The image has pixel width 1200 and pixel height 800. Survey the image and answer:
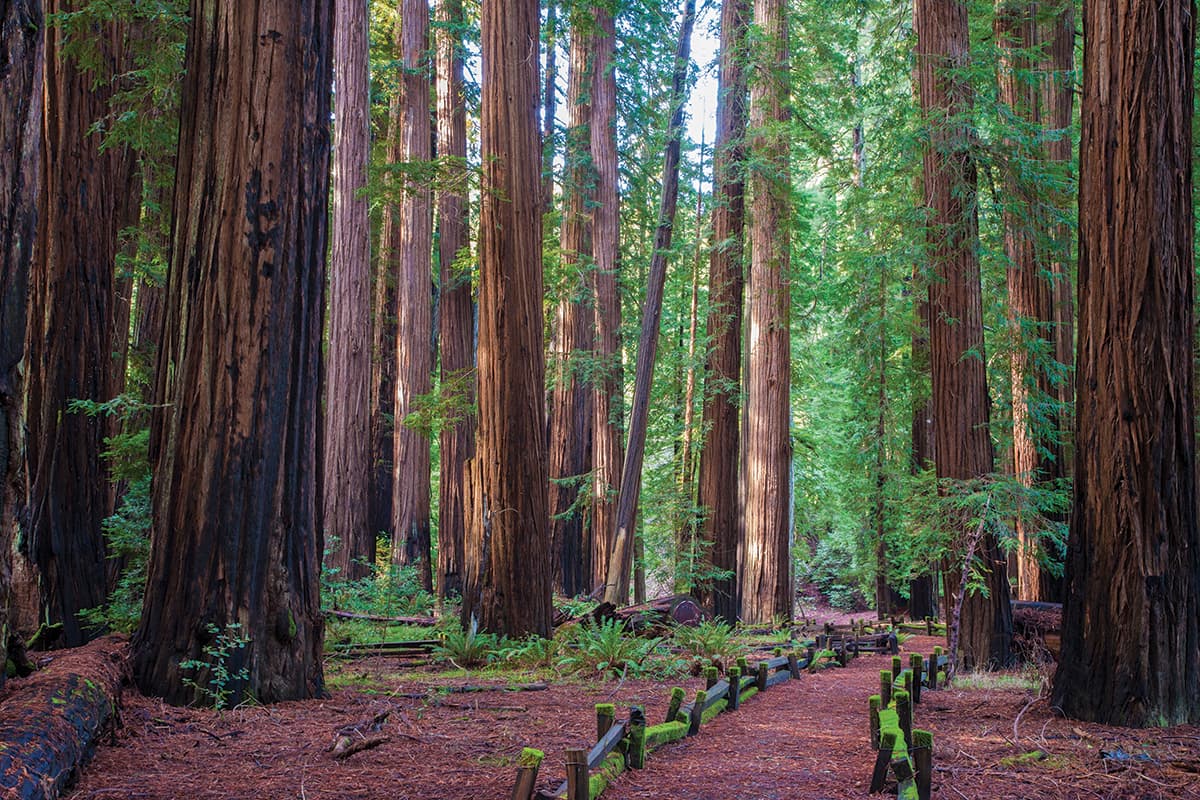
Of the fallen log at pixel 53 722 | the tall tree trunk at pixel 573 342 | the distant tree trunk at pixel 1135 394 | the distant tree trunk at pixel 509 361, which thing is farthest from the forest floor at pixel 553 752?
the tall tree trunk at pixel 573 342

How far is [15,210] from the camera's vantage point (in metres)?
3.76

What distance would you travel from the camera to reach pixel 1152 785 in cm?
484

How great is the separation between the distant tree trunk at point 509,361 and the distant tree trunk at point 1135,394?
5.24m

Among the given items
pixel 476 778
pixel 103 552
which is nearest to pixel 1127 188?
pixel 476 778

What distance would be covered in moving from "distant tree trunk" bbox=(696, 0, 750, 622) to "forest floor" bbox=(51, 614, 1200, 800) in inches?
317

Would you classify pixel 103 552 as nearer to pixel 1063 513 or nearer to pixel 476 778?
pixel 476 778

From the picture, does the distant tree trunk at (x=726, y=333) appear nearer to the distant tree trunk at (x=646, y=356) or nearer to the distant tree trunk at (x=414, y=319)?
the distant tree trunk at (x=646, y=356)

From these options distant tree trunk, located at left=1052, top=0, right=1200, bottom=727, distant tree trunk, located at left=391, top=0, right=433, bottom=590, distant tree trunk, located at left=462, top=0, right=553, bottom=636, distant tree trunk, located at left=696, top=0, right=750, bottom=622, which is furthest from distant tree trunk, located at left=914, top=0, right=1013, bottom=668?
distant tree trunk, located at left=391, top=0, right=433, bottom=590

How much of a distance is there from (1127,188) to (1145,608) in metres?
3.07

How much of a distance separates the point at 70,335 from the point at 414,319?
380 inches

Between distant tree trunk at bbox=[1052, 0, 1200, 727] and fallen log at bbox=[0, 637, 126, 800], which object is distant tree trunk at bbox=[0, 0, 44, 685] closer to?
fallen log at bbox=[0, 637, 126, 800]

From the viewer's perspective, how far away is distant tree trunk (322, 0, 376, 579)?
1419 centimetres

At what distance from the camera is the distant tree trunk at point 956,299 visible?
1092 centimetres

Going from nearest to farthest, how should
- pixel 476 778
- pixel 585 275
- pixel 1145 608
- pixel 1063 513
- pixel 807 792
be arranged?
pixel 476 778 < pixel 807 792 < pixel 1145 608 < pixel 1063 513 < pixel 585 275
